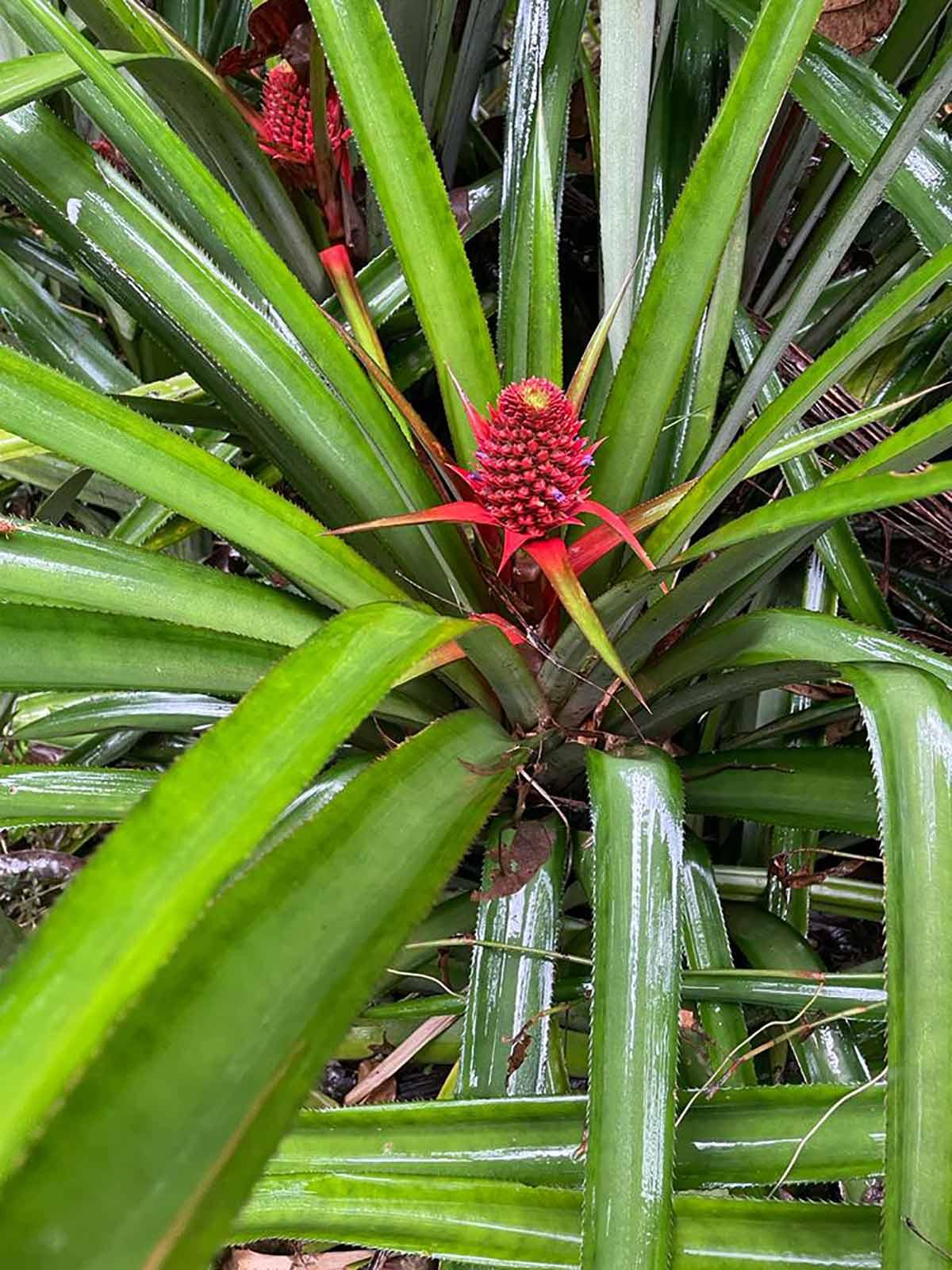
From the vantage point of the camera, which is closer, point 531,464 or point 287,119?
point 531,464

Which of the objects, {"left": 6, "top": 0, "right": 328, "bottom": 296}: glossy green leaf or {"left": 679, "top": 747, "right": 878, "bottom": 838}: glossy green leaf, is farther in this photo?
{"left": 6, "top": 0, "right": 328, "bottom": 296}: glossy green leaf

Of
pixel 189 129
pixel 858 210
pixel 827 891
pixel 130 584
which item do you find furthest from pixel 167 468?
pixel 827 891

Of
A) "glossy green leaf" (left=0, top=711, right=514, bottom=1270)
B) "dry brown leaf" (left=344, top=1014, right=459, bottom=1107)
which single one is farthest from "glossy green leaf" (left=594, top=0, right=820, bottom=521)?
"dry brown leaf" (left=344, top=1014, right=459, bottom=1107)

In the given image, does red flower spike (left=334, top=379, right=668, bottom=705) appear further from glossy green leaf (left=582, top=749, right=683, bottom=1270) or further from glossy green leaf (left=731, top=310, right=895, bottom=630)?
glossy green leaf (left=731, top=310, right=895, bottom=630)

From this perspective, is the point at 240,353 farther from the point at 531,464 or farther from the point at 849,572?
the point at 849,572

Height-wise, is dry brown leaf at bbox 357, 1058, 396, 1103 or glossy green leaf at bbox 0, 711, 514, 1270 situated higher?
dry brown leaf at bbox 357, 1058, 396, 1103

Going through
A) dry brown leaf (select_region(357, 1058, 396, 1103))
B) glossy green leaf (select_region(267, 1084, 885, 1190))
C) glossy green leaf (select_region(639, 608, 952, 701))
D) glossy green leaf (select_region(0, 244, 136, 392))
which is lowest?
glossy green leaf (select_region(267, 1084, 885, 1190))

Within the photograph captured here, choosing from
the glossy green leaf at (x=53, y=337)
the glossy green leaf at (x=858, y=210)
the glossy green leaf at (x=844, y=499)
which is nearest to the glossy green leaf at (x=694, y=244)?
the glossy green leaf at (x=858, y=210)

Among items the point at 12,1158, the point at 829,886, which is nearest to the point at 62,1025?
the point at 12,1158
